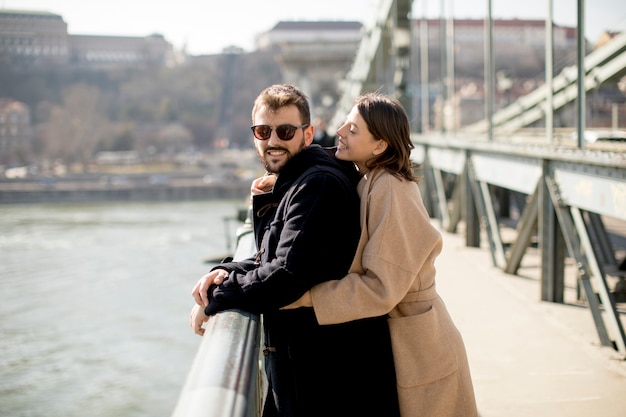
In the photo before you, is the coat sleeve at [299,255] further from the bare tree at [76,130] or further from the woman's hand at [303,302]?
the bare tree at [76,130]

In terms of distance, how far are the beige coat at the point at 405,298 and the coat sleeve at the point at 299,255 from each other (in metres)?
Answer: 0.06

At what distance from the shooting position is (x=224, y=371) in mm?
1318

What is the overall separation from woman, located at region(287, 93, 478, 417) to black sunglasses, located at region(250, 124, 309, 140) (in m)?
0.12

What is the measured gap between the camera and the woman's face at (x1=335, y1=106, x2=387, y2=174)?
1.87m

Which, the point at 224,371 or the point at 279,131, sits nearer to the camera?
the point at 224,371

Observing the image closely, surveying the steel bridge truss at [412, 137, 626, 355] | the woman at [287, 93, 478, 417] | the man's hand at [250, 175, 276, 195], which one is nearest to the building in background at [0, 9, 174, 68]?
the steel bridge truss at [412, 137, 626, 355]

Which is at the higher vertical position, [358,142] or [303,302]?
[358,142]

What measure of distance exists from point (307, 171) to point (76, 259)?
23.0 meters

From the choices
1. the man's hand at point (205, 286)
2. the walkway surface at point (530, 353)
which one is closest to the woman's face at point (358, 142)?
the man's hand at point (205, 286)

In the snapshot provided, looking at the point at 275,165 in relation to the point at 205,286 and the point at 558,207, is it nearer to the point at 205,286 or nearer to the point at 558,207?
the point at 205,286

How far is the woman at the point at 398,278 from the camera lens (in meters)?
1.74

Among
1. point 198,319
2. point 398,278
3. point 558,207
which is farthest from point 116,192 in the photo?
point 398,278

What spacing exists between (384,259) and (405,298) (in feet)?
0.53

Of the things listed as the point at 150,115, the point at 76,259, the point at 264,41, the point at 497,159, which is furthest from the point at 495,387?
the point at 264,41
